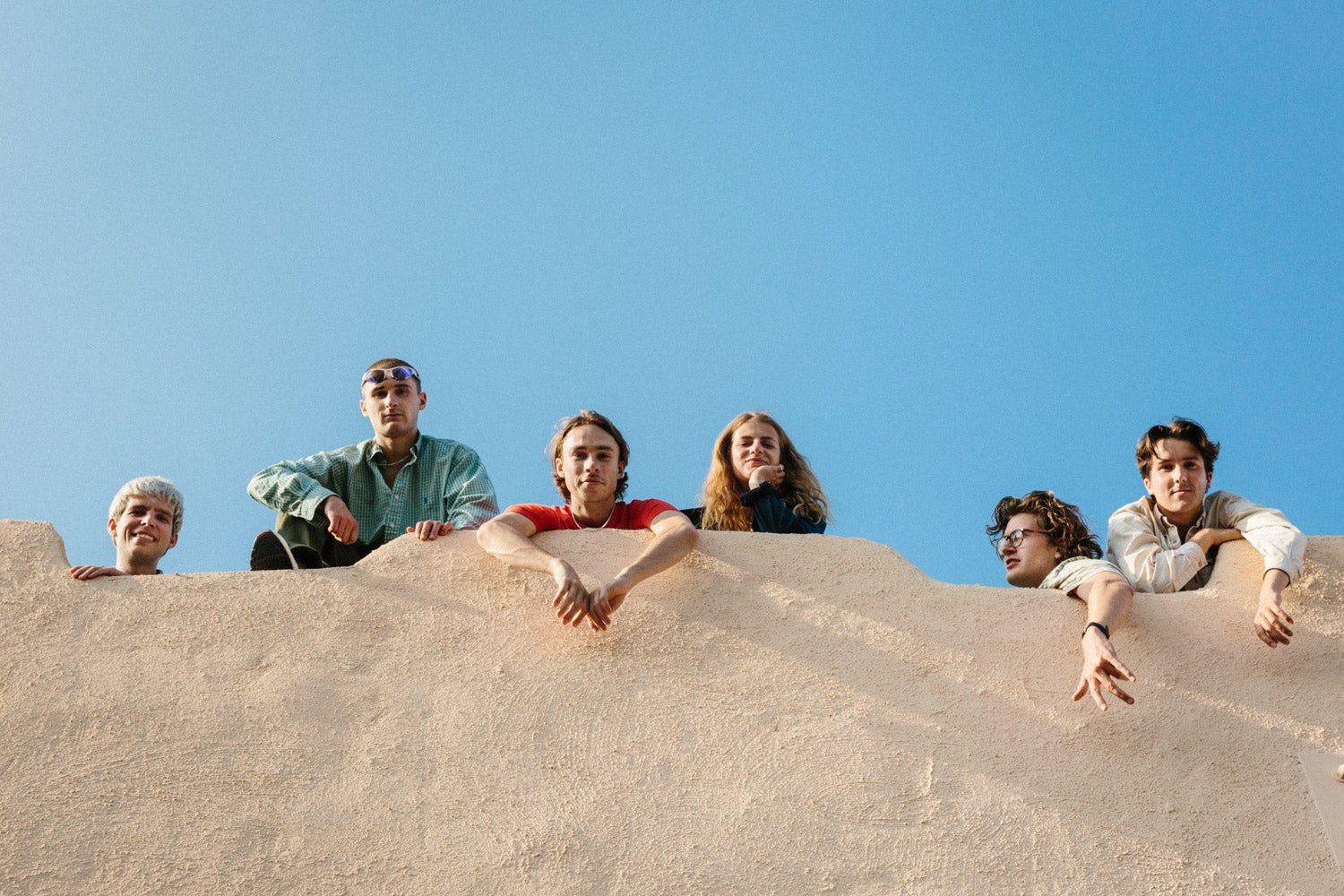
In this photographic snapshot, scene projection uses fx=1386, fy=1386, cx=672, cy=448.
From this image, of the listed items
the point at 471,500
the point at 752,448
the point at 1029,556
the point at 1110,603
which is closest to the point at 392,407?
the point at 471,500

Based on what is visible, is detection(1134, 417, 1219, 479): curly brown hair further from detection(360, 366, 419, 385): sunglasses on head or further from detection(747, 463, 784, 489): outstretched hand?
detection(360, 366, 419, 385): sunglasses on head

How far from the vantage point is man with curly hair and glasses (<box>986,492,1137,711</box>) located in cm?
442

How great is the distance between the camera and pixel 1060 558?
4.89 meters

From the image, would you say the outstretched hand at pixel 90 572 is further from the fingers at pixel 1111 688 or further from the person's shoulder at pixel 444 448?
the fingers at pixel 1111 688

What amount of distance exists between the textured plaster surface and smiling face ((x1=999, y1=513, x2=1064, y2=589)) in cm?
34

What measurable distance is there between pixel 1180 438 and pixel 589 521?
210 centimetres

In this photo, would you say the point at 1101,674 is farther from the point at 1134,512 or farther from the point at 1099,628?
the point at 1134,512

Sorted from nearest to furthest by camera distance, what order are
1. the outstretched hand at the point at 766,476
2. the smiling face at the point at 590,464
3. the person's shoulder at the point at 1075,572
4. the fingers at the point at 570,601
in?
1. the fingers at the point at 570,601
2. the person's shoulder at the point at 1075,572
3. the smiling face at the point at 590,464
4. the outstretched hand at the point at 766,476

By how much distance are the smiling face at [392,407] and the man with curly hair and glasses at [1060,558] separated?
2252 millimetres

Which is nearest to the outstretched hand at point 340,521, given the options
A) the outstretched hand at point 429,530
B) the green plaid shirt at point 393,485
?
the green plaid shirt at point 393,485

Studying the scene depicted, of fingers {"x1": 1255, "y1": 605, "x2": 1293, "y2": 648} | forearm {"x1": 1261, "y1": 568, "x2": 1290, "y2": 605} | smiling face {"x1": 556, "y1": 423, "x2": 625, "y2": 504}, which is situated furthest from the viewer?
smiling face {"x1": 556, "y1": 423, "x2": 625, "y2": 504}

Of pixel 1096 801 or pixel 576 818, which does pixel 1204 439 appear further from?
pixel 576 818

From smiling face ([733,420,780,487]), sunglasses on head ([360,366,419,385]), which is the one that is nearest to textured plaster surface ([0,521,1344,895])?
smiling face ([733,420,780,487])

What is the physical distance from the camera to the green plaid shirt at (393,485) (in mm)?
5086
